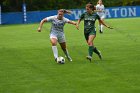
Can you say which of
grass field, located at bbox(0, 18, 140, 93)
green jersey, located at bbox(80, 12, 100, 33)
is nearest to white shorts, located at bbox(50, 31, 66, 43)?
grass field, located at bbox(0, 18, 140, 93)

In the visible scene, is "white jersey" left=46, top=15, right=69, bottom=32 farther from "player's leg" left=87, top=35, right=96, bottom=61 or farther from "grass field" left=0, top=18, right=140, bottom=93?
"grass field" left=0, top=18, right=140, bottom=93

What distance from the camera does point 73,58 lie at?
19516mm

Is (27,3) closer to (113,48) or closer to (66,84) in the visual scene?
(113,48)

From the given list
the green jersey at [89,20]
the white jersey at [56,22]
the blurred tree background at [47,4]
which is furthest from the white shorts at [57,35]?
the blurred tree background at [47,4]

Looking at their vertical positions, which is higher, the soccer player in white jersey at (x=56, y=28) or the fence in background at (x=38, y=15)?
the soccer player in white jersey at (x=56, y=28)

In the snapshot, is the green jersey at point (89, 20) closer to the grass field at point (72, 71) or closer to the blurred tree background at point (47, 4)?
the grass field at point (72, 71)

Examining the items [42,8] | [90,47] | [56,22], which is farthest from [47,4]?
[90,47]

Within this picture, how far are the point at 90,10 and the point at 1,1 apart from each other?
5000 cm

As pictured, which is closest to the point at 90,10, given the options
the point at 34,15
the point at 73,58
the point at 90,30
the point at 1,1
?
the point at 90,30

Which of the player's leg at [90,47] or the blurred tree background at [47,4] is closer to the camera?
the player's leg at [90,47]

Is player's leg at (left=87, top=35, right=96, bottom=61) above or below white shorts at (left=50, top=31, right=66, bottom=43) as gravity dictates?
below

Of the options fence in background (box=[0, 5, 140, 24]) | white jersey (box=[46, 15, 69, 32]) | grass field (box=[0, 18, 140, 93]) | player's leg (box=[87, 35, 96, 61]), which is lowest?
fence in background (box=[0, 5, 140, 24])

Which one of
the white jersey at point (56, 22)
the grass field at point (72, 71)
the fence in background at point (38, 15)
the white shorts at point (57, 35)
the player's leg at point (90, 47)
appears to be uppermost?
the white jersey at point (56, 22)

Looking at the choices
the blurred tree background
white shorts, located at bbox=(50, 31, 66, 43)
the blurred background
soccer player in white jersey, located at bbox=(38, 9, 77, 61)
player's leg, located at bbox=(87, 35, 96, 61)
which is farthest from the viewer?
the blurred tree background
